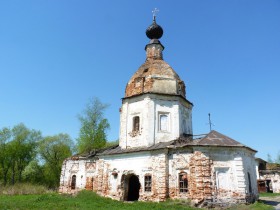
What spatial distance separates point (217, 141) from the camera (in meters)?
14.5

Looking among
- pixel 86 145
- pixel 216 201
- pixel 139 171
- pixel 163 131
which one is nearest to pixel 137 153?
pixel 139 171

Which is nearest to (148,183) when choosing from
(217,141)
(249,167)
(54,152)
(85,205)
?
(85,205)

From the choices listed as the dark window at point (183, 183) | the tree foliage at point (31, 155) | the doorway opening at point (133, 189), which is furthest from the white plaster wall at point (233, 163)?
the tree foliage at point (31, 155)

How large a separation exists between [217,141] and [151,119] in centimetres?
487

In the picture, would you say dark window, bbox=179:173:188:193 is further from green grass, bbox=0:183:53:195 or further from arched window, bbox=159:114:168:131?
green grass, bbox=0:183:53:195

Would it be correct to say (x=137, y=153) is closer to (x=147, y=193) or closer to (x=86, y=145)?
(x=147, y=193)

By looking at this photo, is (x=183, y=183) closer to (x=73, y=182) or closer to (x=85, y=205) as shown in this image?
(x=85, y=205)

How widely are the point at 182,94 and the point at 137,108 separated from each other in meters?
3.88

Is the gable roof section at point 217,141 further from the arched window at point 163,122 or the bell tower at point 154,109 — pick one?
the arched window at point 163,122

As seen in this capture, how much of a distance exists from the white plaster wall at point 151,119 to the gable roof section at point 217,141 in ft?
9.28

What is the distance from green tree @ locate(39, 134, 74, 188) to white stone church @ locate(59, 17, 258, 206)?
1583 centimetres

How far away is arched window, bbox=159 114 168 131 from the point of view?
17.5 m

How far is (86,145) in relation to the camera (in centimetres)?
2828

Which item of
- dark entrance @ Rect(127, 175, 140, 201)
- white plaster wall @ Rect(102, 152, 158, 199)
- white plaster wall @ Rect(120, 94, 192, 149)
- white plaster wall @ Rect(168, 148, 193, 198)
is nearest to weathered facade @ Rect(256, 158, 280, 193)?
white plaster wall @ Rect(120, 94, 192, 149)
